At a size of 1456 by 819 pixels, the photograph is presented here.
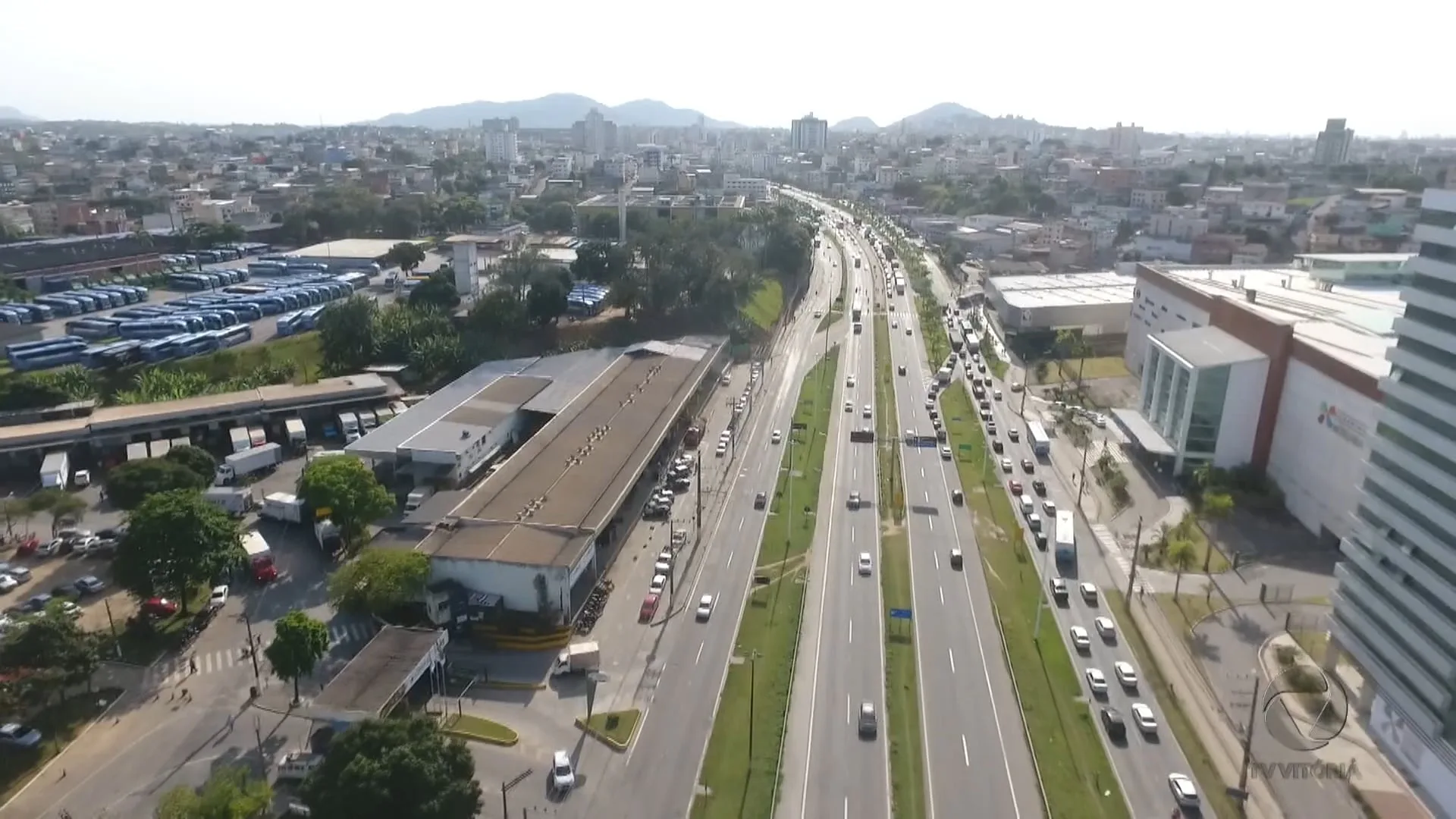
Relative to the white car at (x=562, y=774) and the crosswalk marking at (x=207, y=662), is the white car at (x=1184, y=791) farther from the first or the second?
the crosswalk marking at (x=207, y=662)

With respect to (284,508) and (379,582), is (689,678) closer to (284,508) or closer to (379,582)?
(379,582)

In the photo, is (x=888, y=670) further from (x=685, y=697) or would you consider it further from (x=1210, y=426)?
(x=1210, y=426)

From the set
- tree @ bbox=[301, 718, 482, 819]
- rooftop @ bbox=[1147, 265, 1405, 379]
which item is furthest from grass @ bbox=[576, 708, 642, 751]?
rooftop @ bbox=[1147, 265, 1405, 379]

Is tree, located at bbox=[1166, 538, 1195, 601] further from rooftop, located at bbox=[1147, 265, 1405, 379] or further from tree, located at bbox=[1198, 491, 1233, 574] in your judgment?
rooftop, located at bbox=[1147, 265, 1405, 379]

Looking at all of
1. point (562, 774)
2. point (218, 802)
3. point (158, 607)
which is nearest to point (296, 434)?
point (158, 607)

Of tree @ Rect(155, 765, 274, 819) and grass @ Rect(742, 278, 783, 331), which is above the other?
grass @ Rect(742, 278, 783, 331)

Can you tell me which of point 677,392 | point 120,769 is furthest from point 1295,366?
point 120,769
